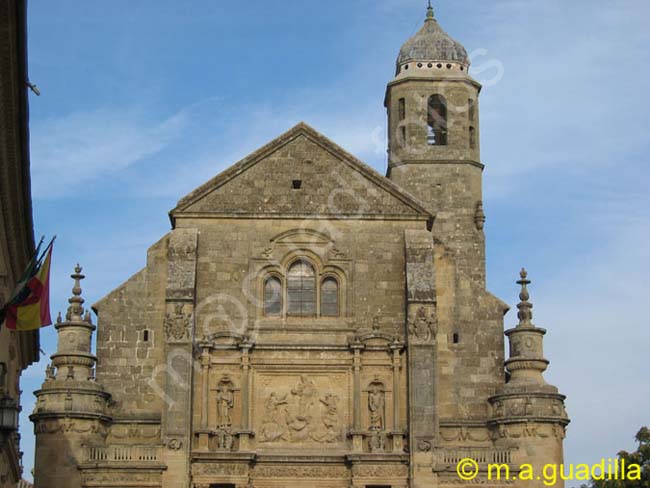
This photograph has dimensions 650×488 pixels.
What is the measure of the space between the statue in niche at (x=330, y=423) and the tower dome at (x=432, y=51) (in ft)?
43.0

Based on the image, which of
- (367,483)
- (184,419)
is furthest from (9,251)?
(367,483)

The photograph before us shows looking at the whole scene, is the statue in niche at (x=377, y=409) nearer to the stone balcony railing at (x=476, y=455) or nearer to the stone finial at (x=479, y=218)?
the stone balcony railing at (x=476, y=455)

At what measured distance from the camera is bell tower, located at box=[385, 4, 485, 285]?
152 ft

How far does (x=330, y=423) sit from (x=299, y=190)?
21.5 ft

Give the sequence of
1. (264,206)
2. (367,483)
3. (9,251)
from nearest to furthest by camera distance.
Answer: (9,251), (367,483), (264,206)

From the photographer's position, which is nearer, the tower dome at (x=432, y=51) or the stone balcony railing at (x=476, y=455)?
the stone balcony railing at (x=476, y=455)

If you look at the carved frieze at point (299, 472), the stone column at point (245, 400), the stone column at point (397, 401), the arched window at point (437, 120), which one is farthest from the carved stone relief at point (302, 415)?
the arched window at point (437, 120)

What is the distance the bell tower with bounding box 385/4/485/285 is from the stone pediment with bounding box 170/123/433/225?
13.9ft

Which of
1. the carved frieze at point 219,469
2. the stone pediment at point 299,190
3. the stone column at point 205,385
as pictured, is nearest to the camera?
the carved frieze at point 219,469

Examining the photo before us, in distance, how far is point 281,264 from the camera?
4109 cm

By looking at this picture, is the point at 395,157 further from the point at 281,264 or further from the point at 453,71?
the point at 281,264

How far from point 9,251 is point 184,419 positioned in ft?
36.7

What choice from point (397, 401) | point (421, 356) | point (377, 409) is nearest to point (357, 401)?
point (377, 409)

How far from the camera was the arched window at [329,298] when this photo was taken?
40969 mm
